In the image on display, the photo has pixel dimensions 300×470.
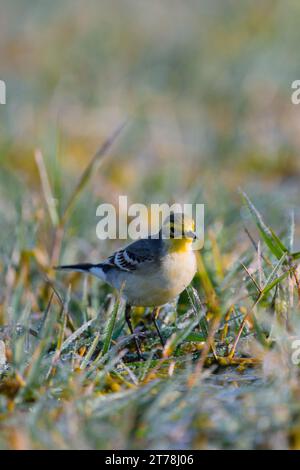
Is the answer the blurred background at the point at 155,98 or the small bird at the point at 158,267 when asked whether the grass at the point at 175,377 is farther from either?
the blurred background at the point at 155,98

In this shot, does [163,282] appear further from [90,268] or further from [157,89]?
[157,89]

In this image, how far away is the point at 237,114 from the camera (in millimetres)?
9484

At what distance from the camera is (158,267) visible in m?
4.31

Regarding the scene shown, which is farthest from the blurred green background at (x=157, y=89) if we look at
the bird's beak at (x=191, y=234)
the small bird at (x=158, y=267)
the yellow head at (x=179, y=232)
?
the bird's beak at (x=191, y=234)

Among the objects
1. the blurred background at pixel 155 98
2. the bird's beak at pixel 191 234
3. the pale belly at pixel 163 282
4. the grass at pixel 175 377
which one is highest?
the blurred background at pixel 155 98

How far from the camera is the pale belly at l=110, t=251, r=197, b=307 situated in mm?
4113

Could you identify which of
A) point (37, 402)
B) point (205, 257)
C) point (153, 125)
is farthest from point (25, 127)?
point (37, 402)

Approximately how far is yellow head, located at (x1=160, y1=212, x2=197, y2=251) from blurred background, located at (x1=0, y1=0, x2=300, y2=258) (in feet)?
3.55

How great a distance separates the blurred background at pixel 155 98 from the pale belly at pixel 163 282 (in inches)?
48.4

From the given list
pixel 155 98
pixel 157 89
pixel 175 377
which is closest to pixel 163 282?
pixel 175 377

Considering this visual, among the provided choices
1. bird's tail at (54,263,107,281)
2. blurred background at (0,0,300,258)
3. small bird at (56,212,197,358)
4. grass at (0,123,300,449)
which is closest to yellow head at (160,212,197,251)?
small bird at (56,212,197,358)

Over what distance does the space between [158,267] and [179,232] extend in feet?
0.72

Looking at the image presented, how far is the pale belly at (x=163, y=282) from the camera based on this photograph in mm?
4113

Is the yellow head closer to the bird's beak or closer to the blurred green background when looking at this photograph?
the bird's beak
